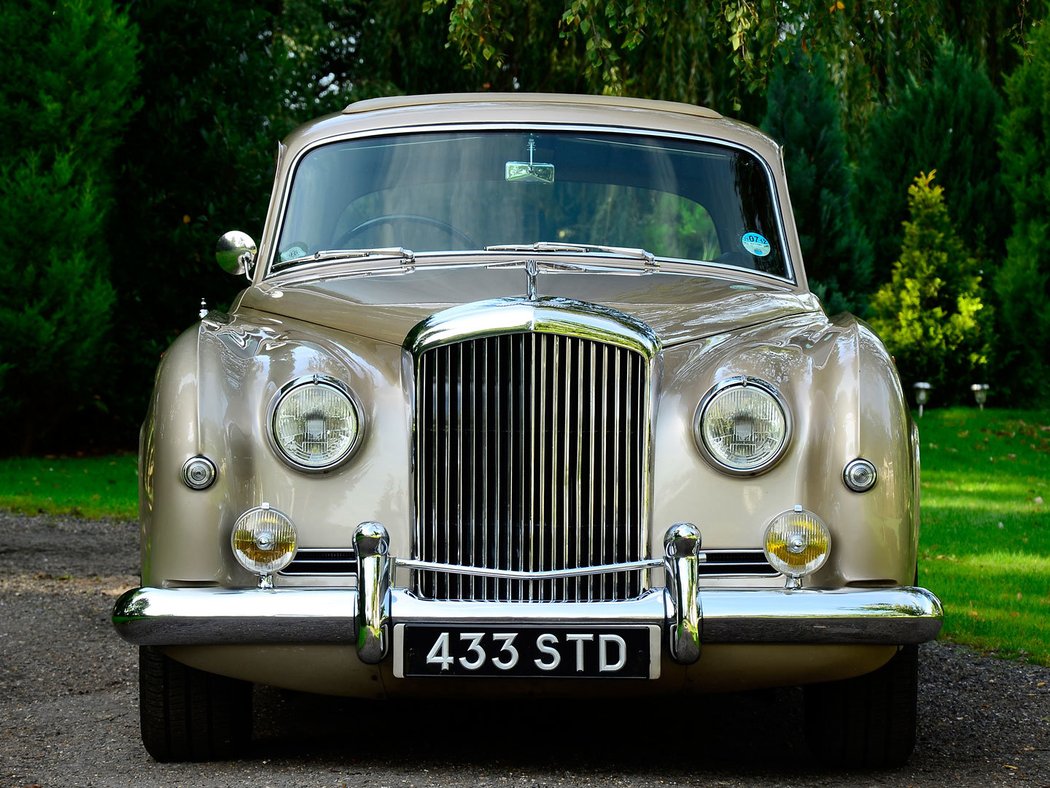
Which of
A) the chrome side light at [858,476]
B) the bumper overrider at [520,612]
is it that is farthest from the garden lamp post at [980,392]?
the bumper overrider at [520,612]

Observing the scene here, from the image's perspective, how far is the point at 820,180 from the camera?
14891 mm

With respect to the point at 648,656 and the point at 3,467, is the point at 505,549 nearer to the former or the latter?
the point at 648,656

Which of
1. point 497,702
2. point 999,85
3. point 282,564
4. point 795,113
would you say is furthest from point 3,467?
point 999,85

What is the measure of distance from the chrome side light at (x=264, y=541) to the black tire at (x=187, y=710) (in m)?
0.39

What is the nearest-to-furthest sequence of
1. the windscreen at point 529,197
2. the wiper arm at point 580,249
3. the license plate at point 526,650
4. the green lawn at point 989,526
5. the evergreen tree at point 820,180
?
the license plate at point 526,650, the wiper arm at point 580,249, the windscreen at point 529,197, the green lawn at point 989,526, the evergreen tree at point 820,180

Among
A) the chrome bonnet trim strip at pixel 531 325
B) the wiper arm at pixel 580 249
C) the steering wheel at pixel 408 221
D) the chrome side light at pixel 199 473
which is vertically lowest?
the chrome side light at pixel 199 473

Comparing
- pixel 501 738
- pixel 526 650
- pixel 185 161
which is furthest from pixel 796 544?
pixel 185 161

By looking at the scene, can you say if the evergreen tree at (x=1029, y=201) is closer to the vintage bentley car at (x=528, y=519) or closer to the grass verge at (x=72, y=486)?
the grass verge at (x=72, y=486)

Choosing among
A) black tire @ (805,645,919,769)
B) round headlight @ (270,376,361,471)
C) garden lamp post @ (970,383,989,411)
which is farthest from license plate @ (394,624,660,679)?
garden lamp post @ (970,383,989,411)

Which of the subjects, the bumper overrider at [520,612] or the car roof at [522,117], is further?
the car roof at [522,117]

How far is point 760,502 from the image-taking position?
11.8ft

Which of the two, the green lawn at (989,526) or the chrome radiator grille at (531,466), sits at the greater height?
the chrome radiator grille at (531,466)

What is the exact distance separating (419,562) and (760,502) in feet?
2.73

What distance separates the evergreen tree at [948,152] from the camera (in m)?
17.1
